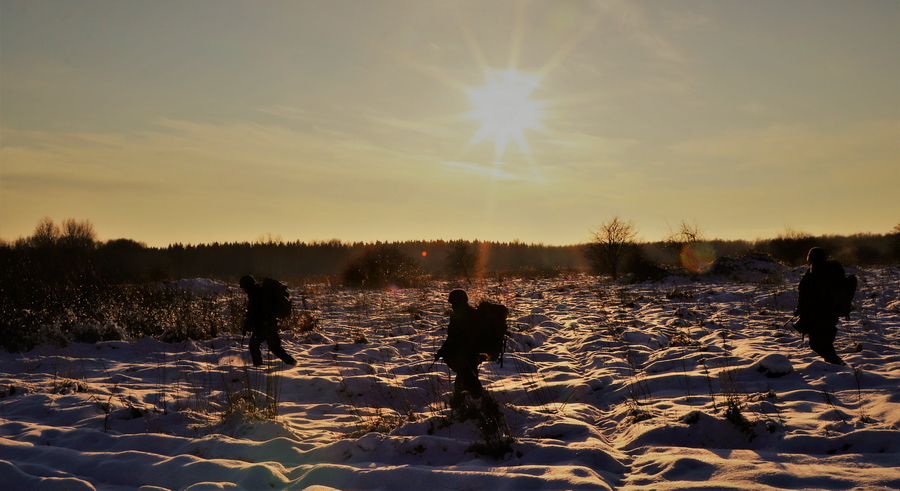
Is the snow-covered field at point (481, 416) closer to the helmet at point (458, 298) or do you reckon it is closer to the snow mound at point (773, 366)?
the snow mound at point (773, 366)

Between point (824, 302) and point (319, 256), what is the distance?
80358 millimetres

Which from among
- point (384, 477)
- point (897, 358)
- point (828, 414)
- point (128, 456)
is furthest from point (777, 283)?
point (128, 456)

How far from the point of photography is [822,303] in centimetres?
756

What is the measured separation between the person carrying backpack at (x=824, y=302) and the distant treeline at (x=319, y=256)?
1651cm

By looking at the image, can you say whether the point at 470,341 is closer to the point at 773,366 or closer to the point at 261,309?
the point at 773,366

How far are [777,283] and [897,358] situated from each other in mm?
12269

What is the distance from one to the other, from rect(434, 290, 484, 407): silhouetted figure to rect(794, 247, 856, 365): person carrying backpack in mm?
5438

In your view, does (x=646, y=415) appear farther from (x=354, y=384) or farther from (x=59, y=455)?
(x=59, y=455)

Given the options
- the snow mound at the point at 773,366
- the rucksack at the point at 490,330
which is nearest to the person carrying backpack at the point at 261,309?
the rucksack at the point at 490,330

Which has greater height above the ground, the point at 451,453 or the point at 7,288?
the point at 7,288

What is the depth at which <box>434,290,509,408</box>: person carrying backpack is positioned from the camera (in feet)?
19.0

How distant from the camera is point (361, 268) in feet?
99.6

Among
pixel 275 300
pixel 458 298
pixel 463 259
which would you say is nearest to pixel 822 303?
pixel 458 298

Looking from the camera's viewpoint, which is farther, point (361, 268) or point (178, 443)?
point (361, 268)
